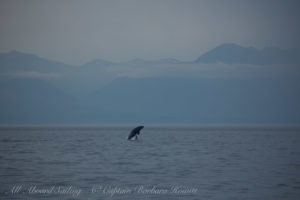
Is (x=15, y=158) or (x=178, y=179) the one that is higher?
(x=15, y=158)

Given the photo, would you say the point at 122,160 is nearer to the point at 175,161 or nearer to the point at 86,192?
the point at 175,161

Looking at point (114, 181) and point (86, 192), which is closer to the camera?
point (86, 192)

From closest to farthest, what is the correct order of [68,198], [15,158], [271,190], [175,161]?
1. [68,198]
2. [271,190]
3. [175,161]
4. [15,158]

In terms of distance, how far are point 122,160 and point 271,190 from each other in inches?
Result: 584

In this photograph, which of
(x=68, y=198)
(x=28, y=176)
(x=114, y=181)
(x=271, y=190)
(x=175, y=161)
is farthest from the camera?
(x=175, y=161)

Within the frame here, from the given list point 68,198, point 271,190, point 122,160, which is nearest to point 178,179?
point 271,190

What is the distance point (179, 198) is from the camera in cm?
2086

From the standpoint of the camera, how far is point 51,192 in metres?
21.7

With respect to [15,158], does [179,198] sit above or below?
below

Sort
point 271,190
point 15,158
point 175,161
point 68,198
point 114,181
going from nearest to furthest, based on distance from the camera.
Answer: point 68,198, point 271,190, point 114,181, point 175,161, point 15,158

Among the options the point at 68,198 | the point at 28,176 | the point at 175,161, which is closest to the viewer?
the point at 68,198

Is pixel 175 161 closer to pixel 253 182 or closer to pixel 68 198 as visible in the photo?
pixel 253 182

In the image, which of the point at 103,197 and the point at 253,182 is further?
the point at 253,182

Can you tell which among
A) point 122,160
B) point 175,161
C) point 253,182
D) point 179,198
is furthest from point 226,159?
point 179,198
